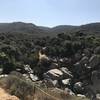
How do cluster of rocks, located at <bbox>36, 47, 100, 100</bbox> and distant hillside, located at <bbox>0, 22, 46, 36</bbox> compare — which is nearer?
cluster of rocks, located at <bbox>36, 47, 100, 100</bbox>

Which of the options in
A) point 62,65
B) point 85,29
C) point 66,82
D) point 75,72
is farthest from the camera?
point 85,29

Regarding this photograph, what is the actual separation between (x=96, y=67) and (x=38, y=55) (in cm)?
909

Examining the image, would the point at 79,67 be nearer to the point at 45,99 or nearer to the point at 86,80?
the point at 86,80

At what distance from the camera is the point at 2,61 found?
2806 cm

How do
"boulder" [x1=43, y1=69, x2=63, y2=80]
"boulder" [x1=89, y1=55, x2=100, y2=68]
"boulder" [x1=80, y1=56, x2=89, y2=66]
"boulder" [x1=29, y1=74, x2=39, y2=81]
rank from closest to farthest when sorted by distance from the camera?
"boulder" [x1=29, y1=74, x2=39, y2=81]
"boulder" [x1=43, y1=69, x2=63, y2=80]
"boulder" [x1=89, y1=55, x2=100, y2=68]
"boulder" [x1=80, y1=56, x2=89, y2=66]

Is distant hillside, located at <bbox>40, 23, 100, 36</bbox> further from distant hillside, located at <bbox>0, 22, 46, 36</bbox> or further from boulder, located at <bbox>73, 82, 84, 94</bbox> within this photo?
boulder, located at <bbox>73, 82, 84, 94</bbox>

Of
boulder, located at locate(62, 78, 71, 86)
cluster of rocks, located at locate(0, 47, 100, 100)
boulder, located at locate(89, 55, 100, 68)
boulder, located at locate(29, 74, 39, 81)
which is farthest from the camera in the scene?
boulder, located at locate(89, 55, 100, 68)

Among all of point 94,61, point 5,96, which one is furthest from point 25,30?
point 5,96

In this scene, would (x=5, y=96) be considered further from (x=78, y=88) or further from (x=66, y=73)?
(x=66, y=73)

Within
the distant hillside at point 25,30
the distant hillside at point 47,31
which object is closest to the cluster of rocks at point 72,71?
the distant hillside at point 47,31

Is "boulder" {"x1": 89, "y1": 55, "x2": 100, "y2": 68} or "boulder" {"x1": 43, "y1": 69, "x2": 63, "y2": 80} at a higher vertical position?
"boulder" {"x1": 89, "y1": 55, "x2": 100, "y2": 68}

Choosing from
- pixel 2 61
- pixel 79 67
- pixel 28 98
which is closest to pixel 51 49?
pixel 79 67

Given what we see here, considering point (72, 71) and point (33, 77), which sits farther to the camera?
point (72, 71)

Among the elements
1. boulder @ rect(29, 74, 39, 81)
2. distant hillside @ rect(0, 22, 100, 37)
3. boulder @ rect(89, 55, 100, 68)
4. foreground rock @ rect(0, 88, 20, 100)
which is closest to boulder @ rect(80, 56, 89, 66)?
boulder @ rect(89, 55, 100, 68)
